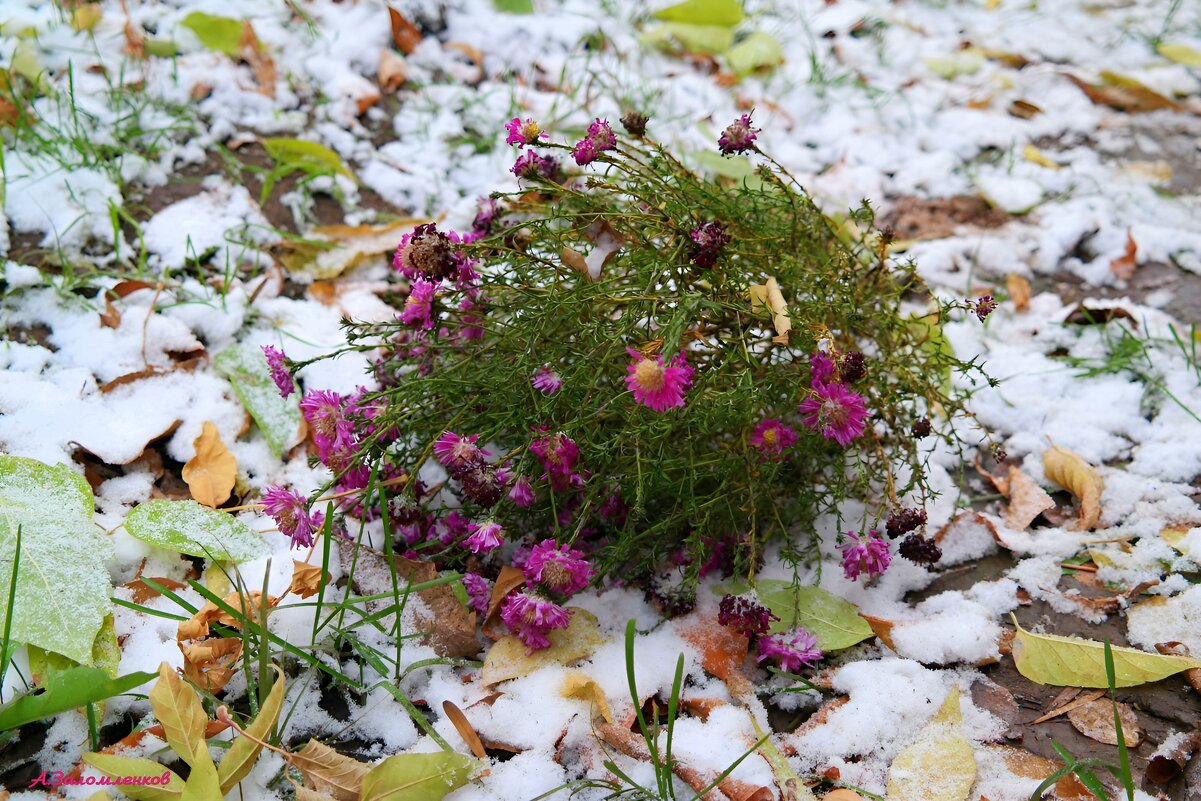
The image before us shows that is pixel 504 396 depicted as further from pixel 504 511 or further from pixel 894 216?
pixel 894 216

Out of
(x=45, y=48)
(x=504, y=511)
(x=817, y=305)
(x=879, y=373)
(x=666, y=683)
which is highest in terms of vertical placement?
(x=45, y=48)

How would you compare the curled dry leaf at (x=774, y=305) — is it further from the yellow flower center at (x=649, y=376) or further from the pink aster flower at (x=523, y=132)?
the pink aster flower at (x=523, y=132)

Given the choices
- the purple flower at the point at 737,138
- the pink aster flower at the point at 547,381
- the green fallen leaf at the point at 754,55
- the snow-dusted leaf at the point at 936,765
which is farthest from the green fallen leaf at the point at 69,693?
the green fallen leaf at the point at 754,55

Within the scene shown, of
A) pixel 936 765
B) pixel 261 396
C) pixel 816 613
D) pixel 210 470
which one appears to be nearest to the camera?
pixel 936 765

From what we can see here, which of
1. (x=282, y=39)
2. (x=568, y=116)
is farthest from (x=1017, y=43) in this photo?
(x=282, y=39)

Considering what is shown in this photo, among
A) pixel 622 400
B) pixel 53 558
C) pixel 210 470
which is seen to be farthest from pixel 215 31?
pixel 622 400

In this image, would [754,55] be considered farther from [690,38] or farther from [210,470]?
[210,470]
